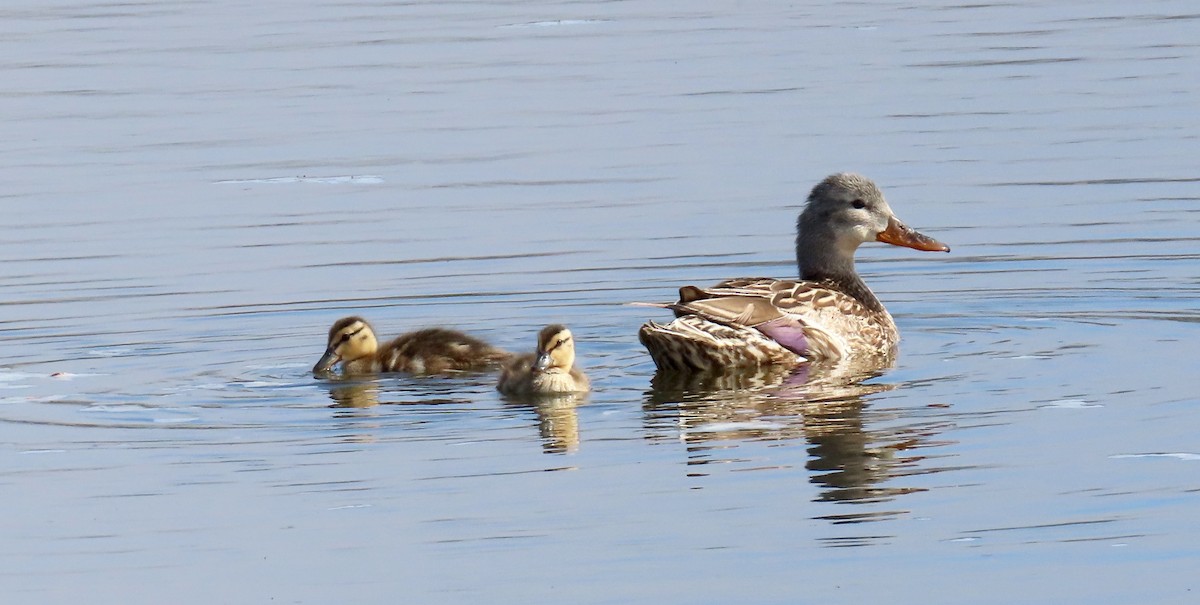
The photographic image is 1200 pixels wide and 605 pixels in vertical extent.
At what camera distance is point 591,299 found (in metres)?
11.6

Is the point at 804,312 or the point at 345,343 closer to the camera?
the point at 345,343

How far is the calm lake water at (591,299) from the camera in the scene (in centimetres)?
674

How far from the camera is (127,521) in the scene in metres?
7.29

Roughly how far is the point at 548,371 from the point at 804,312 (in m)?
1.57

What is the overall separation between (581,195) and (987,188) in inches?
97.6

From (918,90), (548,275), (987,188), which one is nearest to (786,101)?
(918,90)

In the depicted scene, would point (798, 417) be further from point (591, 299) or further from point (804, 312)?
point (591, 299)

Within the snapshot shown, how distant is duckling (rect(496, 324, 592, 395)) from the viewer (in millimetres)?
9375

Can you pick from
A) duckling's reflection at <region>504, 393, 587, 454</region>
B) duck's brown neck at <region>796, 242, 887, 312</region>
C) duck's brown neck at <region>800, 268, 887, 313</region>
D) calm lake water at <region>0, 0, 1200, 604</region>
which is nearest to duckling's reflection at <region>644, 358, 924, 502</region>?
calm lake water at <region>0, 0, 1200, 604</region>

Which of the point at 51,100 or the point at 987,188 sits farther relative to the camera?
the point at 51,100

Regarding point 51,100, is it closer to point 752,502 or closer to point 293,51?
point 293,51

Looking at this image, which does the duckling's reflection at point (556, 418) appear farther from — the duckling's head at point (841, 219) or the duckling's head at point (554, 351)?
the duckling's head at point (841, 219)

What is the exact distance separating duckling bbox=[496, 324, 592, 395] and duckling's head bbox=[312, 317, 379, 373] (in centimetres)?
86

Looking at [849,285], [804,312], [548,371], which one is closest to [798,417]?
[548,371]
